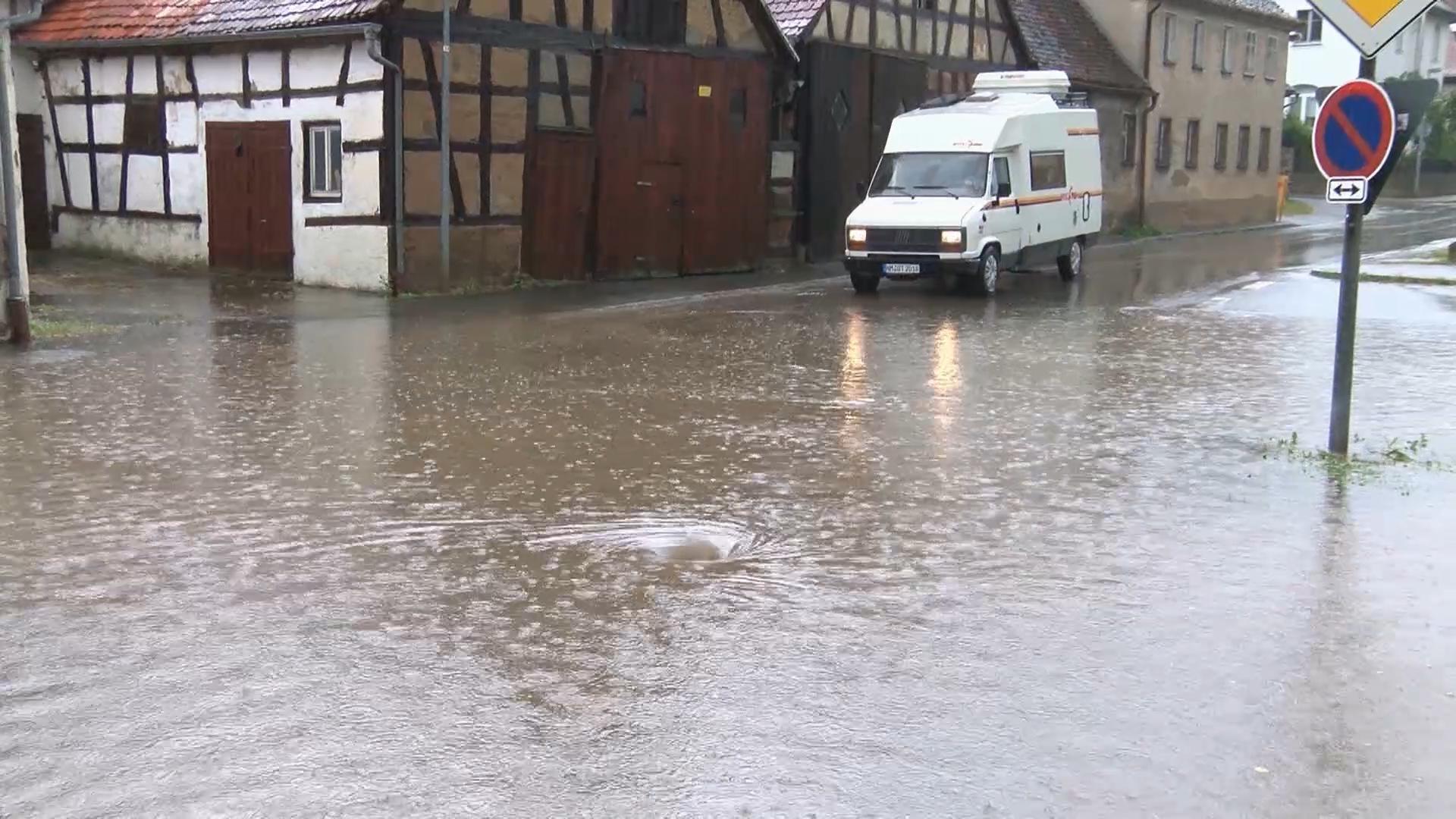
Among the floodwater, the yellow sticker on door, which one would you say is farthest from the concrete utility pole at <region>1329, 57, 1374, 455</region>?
the floodwater

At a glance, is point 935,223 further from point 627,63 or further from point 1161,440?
point 1161,440

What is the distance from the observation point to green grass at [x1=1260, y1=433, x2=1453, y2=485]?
29.9 feet

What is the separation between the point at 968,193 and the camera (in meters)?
21.0

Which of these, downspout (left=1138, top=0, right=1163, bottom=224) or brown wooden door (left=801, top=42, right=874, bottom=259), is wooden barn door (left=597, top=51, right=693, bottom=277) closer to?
brown wooden door (left=801, top=42, right=874, bottom=259)

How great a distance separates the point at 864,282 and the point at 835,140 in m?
6.80

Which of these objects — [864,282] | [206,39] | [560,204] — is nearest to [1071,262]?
[864,282]

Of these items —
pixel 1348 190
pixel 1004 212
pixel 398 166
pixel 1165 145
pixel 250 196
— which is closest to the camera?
pixel 1348 190

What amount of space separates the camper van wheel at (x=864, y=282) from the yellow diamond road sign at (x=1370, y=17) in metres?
12.4

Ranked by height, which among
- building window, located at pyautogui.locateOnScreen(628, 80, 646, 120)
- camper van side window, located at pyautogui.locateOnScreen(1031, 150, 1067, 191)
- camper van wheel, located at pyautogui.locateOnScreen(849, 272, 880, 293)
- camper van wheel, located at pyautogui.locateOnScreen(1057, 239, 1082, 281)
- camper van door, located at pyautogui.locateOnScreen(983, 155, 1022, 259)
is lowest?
camper van wheel, located at pyautogui.locateOnScreen(849, 272, 880, 293)

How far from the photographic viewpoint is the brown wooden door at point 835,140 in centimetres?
2708

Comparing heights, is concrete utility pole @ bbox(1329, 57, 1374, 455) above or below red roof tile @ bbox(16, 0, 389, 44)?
below

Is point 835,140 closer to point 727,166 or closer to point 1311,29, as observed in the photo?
point 727,166

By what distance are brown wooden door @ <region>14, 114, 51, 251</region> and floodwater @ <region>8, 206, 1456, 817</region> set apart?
12862 millimetres

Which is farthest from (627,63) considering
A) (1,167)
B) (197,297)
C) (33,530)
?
(33,530)
